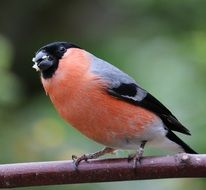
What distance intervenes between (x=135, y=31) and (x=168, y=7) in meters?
0.34

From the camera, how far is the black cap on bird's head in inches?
129

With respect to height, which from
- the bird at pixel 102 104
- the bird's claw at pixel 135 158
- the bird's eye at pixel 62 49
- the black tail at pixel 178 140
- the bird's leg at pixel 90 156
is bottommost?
the bird's leg at pixel 90 156

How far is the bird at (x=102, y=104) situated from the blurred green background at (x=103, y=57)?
0.46 m

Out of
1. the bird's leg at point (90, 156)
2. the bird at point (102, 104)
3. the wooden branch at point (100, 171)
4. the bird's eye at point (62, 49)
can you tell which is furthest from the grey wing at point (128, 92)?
the wooden branch at point (100, 171)

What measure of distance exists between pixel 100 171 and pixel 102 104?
1.43 ft

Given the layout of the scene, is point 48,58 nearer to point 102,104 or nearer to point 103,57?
point 102,104

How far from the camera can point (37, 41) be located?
5320mm

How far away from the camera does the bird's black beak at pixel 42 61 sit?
3.26m

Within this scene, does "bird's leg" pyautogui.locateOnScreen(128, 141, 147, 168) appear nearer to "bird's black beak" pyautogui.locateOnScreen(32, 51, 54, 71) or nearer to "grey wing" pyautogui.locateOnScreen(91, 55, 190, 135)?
"grey wing" pyautogui.locateOnScreen(91, 55, 190, 135)

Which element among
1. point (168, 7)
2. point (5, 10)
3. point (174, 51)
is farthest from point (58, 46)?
point (5, 10)

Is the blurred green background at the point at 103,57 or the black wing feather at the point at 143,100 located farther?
the blurred green background at the point at 103,57

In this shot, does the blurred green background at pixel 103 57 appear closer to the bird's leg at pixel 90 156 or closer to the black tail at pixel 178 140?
the black tail at pixel 178 140

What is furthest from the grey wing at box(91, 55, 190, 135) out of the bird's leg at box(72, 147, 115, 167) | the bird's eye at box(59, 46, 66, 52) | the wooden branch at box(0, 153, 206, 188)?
the wooden branch at box(0, 153, 206, 188)

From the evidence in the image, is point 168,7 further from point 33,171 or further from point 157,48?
point 33,171
